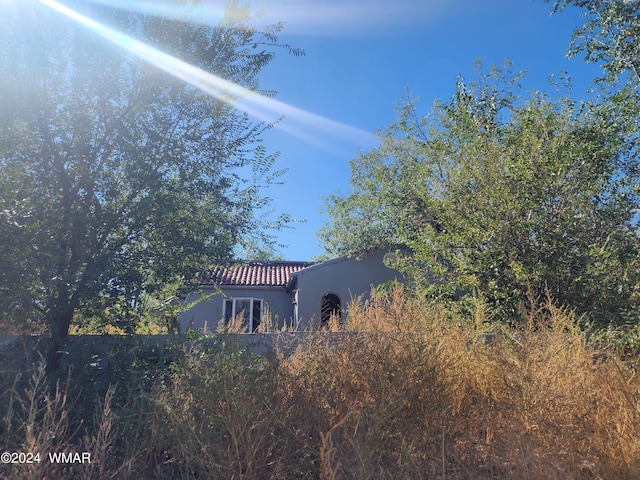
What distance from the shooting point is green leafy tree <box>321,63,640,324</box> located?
695 centimetres

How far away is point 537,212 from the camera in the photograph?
24.2ft

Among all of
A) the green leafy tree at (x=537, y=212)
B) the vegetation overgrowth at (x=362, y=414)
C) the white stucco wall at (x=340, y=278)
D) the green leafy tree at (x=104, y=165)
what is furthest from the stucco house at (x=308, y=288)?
the vegetation overgrowth at (x=362, y=414)

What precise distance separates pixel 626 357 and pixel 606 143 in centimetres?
455

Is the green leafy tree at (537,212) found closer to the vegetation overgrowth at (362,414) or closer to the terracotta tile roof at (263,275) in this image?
the vegetation overgrowth at (362,414)

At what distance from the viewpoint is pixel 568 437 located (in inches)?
141

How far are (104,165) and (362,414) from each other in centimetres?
444

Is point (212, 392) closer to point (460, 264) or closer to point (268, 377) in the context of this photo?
point (268, 377)

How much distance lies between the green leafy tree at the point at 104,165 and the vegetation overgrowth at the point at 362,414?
1.15 metres

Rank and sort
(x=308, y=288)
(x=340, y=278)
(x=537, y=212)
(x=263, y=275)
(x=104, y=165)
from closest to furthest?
(x=104, y=165), (x=537, y=212), (x=308, y=288), (x=340, y=278), (x=263, y=275)

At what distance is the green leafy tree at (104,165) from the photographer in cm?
521

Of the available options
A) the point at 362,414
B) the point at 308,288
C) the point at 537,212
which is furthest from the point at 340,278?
the point at 362,414

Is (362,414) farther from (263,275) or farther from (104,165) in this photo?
(263,275)

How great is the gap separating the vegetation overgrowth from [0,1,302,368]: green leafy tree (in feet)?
→ 3.77

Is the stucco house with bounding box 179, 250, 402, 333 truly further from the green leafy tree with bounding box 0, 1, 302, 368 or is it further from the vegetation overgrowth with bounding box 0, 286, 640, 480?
the vegetation overgrowth with bounding box 0, 286, 640, 480
